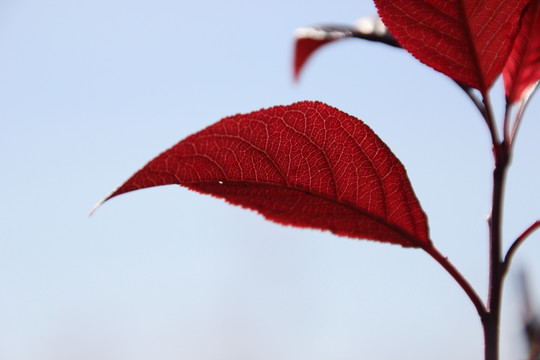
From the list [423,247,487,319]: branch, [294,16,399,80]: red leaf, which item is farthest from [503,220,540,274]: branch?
[294,16,399,80]: red leaf

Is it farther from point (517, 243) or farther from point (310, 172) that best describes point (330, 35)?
point (517, 243)

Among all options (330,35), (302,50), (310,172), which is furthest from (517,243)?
(302,50)

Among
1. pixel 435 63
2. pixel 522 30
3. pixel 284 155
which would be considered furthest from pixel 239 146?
pixel 522 30

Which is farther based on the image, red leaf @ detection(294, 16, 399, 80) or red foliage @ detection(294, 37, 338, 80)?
red foliage @ detection(294, 37, 338, 80)

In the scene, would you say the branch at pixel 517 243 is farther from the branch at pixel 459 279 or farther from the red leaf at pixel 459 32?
the red leaf at pixel 459 32

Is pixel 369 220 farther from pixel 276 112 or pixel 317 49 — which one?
pixel 317 49

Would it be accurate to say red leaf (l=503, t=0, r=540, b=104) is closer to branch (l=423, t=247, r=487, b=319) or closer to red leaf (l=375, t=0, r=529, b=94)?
red leaf (l=375, t=0, r=529, b=94)
